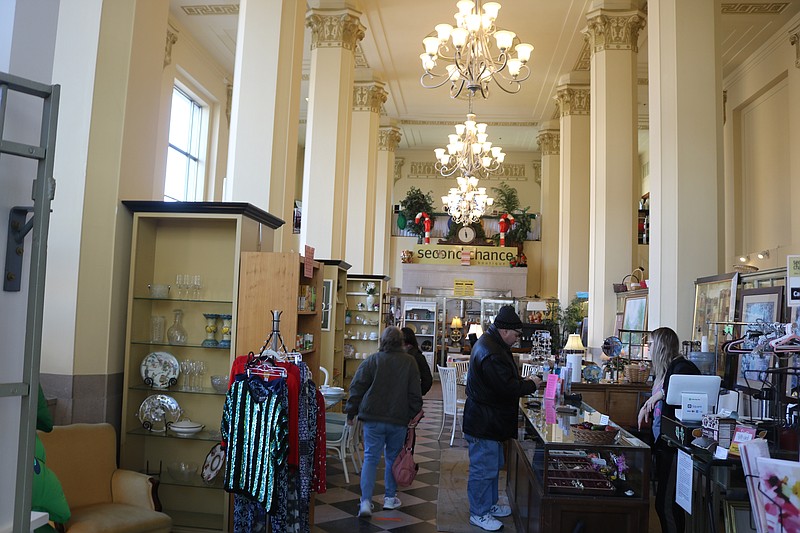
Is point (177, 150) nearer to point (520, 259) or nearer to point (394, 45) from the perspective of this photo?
point (394, 45)

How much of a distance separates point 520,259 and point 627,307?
1038cm

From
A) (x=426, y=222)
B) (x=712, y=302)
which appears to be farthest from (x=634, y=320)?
(x=426, y=222)

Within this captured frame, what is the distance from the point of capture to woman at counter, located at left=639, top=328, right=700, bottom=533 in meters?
4.32

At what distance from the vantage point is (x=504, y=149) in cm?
2250

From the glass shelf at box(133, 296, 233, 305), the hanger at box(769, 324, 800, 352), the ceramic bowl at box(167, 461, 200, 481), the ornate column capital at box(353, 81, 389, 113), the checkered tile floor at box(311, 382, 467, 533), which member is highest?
the ornate column capital at box(353, 81, 389, 113)

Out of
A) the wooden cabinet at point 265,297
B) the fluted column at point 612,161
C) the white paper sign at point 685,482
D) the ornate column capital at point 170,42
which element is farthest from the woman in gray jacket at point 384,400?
the ornate column capital at point 170,42

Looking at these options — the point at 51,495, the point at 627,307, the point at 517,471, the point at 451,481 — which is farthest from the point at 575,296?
the point at 51,495

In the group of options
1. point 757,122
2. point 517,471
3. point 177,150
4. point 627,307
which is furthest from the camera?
point 177,150

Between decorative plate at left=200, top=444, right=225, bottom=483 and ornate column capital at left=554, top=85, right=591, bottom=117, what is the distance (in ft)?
40.8

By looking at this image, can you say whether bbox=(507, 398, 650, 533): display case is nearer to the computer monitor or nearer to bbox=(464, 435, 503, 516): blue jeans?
the computer monitor

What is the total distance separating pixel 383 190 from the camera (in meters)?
18.6

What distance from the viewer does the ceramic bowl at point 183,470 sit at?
186 inches

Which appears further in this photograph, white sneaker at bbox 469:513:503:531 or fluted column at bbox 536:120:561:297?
fluted column at bbox 536:120:561:297

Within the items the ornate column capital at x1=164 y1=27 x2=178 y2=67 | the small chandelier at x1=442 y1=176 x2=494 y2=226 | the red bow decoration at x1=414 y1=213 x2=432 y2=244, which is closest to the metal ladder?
the ornate column capital at x1=164 y1=27 x2=178 y2=67
